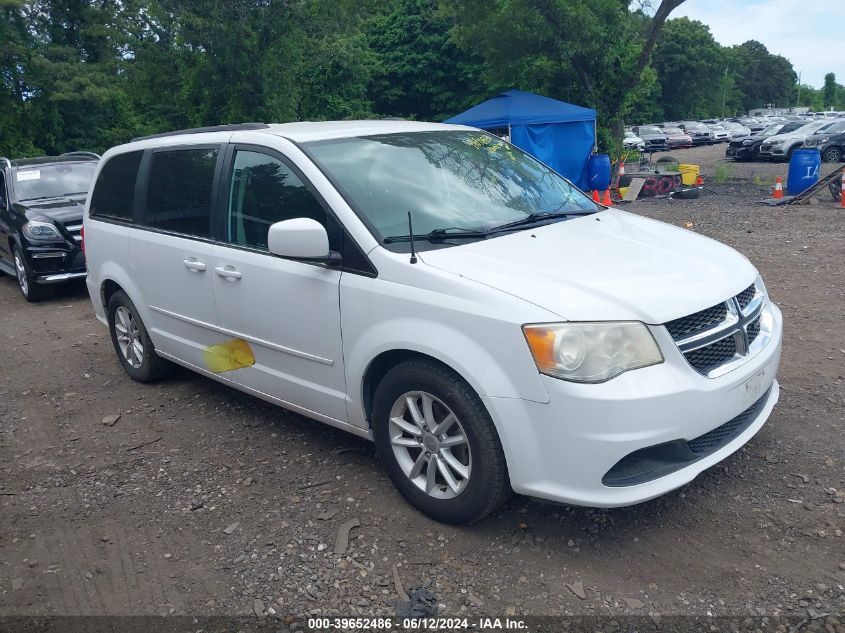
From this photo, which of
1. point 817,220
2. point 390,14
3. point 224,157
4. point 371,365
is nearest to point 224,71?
point 817,220

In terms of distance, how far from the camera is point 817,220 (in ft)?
38.9

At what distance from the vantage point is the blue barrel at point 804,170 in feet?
48.9

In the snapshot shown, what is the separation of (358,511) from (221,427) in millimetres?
1512

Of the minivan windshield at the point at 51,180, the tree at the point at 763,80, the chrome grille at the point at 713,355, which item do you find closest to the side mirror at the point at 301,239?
the chrome grille at the point at 713,355

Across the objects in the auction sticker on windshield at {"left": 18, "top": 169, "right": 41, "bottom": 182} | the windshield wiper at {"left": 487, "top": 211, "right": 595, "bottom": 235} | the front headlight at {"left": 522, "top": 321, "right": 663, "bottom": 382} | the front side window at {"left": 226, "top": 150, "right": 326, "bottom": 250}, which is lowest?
the front headlight at {"left": 522, "top": 321, "right": 663, "bottom": 382}

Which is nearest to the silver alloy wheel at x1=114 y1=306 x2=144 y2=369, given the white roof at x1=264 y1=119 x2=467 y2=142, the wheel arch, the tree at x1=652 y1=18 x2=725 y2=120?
the white roof at x1=264 y1=119 x2=467 y2=142

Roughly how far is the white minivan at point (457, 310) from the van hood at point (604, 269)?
0.04 ft

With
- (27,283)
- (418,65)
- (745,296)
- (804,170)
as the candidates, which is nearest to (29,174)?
(27,283)

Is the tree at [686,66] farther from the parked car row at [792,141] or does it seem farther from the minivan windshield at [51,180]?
the minivan windshield at [51,180]

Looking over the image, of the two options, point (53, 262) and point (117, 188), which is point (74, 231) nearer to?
point (53, 262)

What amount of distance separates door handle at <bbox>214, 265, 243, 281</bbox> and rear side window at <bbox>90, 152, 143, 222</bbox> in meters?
1.36

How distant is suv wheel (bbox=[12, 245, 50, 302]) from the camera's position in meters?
8.98

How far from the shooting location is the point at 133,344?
5.54m

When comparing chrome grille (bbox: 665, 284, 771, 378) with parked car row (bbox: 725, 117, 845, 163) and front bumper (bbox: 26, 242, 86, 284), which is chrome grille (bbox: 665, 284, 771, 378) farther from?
parked car row (bbox: 725, 117, 845, 163)
